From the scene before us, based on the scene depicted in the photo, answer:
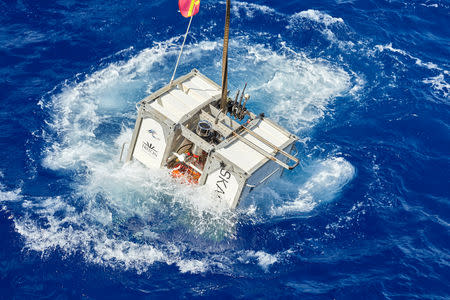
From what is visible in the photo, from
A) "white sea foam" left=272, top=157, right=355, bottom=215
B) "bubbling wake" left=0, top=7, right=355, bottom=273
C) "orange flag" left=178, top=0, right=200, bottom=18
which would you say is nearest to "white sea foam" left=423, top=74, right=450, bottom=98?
"bubbling wake" left=0, top=7, right=355, bottom=273

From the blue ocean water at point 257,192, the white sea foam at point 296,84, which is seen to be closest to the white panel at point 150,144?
the blue ocean water at point 257,192

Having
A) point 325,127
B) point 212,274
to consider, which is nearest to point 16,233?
point 212,274

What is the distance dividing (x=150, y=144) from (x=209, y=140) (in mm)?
4702

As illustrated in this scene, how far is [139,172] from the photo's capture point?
35.7 metres

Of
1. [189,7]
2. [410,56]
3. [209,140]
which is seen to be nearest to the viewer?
[189,7]

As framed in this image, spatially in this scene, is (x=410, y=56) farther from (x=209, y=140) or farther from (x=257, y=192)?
(x=209, y=140)

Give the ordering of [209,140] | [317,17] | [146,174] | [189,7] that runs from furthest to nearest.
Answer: [317,17]
[146,174]
[209,140]
[189,7]

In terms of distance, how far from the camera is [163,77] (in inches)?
1788

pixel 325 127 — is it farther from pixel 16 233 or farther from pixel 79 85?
pixel 16 233

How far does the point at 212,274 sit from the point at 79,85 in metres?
24.2

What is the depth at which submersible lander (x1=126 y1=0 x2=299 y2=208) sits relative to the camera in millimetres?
30938

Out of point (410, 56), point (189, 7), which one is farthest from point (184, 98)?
point (410, 56)

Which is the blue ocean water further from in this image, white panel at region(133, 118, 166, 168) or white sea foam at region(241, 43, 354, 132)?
white panel at region(133, 118, 166, 168)

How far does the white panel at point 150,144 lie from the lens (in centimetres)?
3300
